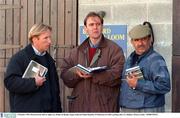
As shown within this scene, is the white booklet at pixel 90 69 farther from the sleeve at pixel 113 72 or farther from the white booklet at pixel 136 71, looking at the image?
the white booklet at pixel 136 71

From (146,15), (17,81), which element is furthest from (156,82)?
(146,15)

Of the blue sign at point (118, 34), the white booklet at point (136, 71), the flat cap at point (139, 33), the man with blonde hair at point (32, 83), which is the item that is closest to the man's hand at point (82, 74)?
the man with blonde hair at point (32, 83)

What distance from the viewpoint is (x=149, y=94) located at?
448 centimetres

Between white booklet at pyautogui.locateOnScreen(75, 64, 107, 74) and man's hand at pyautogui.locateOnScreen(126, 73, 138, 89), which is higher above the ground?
white booklet at pyautogui.locateOnScreen(75, 64, 107, 74)

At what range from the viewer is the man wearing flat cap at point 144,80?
4426 millimetres

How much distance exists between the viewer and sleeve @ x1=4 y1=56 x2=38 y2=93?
4488 millimetres

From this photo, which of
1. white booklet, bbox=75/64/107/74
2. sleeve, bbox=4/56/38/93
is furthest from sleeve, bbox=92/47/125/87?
sleeve, bbox=4/56/38/93

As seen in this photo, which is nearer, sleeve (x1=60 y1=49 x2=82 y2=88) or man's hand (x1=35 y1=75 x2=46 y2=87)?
man's hand (x1=35 y1=75 x2=46 y2=87)

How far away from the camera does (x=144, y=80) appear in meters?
4.48

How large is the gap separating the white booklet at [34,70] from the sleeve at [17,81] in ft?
0.18

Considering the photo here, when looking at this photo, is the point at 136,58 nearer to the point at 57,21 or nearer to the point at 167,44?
the point at 167,44

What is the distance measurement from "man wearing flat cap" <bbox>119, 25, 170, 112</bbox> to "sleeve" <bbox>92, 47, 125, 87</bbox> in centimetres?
9

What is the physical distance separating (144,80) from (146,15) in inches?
67.4

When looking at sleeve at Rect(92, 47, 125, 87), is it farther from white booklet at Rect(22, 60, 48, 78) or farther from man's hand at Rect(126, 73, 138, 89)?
white booklet at Rect(22, 60, 48, 78)
